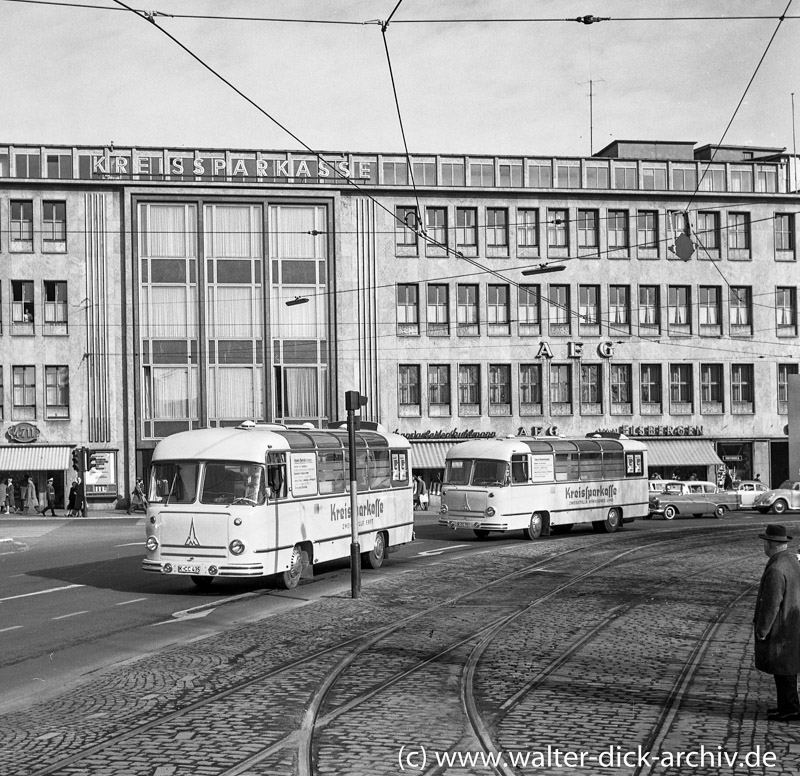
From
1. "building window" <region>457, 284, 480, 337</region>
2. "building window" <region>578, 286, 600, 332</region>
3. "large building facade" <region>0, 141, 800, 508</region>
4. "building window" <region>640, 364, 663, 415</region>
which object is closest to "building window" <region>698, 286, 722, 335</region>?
"large building facade" <region>0, 141, 800, 508</region>

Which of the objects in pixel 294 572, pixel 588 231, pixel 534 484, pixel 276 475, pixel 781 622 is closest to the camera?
pixel 781 622

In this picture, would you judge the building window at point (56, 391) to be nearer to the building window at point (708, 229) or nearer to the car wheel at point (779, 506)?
the car wheel at point (779, 506)

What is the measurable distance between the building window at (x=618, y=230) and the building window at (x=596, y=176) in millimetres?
1659

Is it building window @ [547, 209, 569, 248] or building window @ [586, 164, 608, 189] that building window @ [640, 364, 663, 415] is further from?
building window @ [586, 164, 608, 189]

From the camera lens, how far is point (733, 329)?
61.1m

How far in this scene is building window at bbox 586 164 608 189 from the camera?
60644mm

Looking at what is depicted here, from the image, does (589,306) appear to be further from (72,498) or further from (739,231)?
(72,498)

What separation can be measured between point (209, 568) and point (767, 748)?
41.3 ft

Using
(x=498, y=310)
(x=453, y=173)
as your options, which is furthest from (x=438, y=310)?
(x=453, y=173)

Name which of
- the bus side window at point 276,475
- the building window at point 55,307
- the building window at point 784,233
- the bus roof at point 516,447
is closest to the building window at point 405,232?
the building window at point 55,307

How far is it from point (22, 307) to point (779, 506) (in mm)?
35546

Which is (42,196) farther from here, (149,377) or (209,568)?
(209,568)

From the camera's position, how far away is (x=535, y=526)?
3344 centimetres

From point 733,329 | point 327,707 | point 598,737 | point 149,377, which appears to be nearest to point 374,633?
point 327,707
